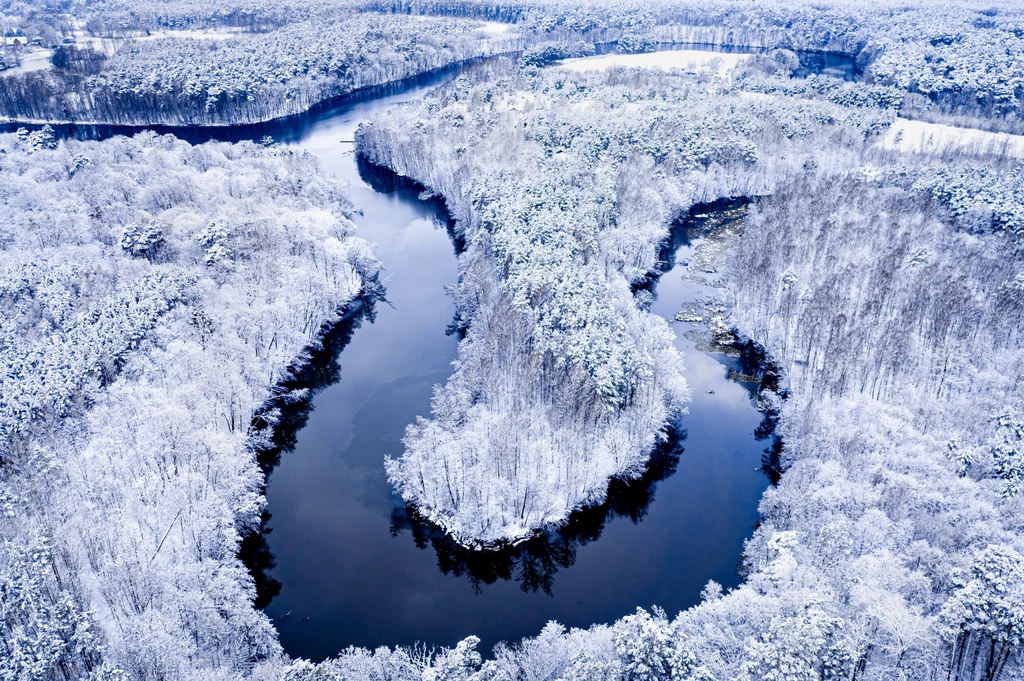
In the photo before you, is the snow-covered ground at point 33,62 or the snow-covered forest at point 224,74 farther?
the snow-covered ground at point 33,62

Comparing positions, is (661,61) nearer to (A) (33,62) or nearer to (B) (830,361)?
(B) (830,361)

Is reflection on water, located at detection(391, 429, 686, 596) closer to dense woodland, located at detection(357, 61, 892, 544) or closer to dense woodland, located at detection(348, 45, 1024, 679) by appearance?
dense woodland, located at detection(357, 61, 892, 544)

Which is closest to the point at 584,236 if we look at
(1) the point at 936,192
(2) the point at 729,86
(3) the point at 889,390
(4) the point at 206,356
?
(3) the point at 889,390

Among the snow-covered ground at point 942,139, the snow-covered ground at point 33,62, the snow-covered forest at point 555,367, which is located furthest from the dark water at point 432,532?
the snow-covered ground at point 33,62

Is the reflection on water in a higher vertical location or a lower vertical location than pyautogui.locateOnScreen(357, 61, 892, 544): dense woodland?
lower

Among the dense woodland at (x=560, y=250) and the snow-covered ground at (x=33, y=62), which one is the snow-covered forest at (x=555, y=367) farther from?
the snow-covered ground at (x=33, y=62)

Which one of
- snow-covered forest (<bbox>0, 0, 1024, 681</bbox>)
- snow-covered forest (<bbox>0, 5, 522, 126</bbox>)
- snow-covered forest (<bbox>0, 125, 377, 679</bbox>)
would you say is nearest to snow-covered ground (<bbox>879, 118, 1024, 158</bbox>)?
snow-covered forest (<bbox>0, 0, 1024, 681</bbox>)

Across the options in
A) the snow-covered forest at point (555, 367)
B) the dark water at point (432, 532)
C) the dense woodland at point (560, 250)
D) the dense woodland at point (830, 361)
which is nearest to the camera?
the dense woodland at point (830, 361)

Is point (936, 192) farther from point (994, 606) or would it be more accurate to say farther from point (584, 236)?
point (994, 606)
